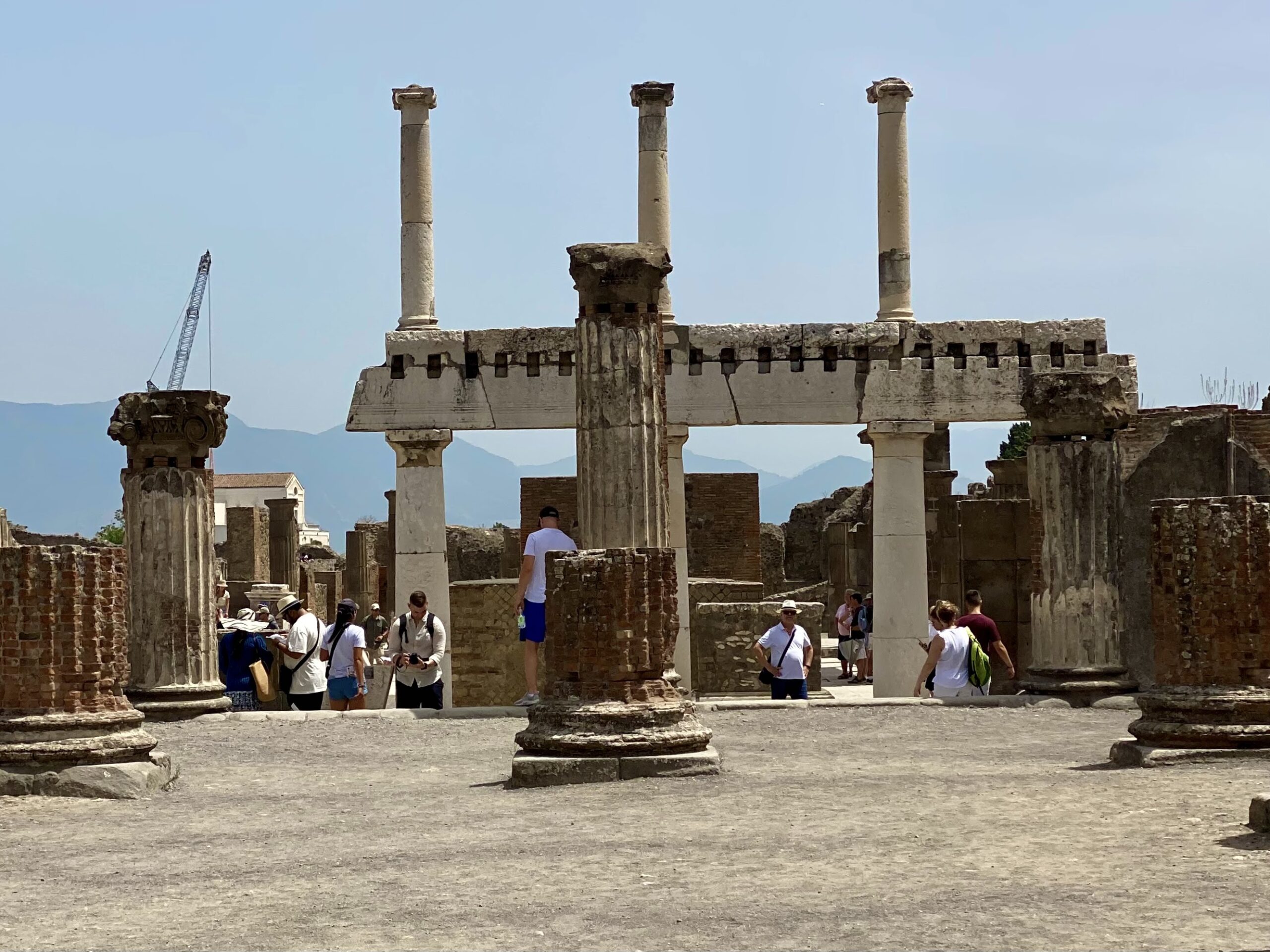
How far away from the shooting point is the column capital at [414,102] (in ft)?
58.5

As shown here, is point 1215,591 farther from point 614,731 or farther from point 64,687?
point 64,687

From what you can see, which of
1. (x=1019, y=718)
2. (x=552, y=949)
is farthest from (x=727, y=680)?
(x=552, y=949)

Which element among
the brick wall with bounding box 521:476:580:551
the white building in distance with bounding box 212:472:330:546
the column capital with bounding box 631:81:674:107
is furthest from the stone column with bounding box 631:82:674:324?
the white building in distance with bounding box 212:472:330:546

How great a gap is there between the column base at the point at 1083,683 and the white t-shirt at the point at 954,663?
2.24ft

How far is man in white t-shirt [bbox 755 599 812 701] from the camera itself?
14.6m

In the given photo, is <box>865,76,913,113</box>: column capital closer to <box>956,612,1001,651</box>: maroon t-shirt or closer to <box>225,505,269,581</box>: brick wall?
<box>956,612,1001,651</box>: maroon t-shirt

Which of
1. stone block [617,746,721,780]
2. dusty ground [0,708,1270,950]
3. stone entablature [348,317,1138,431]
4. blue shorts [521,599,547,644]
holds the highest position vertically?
stone entablature [348,317,1138,431]

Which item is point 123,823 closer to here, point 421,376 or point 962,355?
point 421,376

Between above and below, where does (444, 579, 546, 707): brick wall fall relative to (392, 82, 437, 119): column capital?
below

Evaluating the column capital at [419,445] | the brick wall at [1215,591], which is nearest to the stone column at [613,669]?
the brick wall at [1215,591]

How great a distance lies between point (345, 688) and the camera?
1441cm

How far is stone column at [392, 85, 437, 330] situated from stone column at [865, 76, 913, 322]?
4.41 metres

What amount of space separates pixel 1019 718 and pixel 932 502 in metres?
9.32

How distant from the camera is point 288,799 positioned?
30.8 feet
